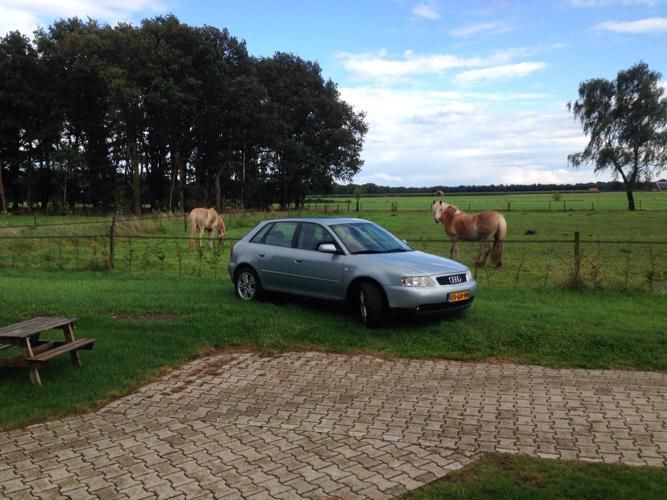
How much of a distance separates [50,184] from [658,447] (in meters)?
59.1

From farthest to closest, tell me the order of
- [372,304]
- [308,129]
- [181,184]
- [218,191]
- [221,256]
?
[308,129]
[218,191]
[181,184]
[221,256]
[372,304]

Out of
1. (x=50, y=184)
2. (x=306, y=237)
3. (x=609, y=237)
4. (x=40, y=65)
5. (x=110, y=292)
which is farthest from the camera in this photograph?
(x=50, y=184)

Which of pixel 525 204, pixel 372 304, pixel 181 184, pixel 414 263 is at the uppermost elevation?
pixel 181 184

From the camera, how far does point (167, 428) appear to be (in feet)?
16.5

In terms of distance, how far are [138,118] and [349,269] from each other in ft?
146

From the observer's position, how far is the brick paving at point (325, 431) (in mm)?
4027

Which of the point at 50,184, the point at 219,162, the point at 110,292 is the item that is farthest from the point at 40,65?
the point at 110,292

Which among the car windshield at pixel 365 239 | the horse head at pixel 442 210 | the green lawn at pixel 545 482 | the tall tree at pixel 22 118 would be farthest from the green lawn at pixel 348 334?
the tall tree at pixel 22 118

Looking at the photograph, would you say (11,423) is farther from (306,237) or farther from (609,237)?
(609,237)

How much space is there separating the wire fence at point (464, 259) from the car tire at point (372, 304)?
4.83 m

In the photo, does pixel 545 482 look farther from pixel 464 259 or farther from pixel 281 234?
pixel 464 259

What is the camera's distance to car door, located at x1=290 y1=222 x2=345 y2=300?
8.73 m

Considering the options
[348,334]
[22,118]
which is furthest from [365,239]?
[22,118]

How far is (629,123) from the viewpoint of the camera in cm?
5828
